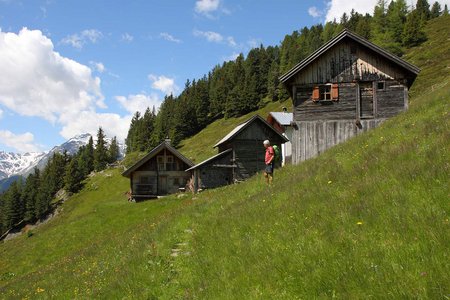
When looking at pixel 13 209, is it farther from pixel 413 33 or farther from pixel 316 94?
pixel 413 33

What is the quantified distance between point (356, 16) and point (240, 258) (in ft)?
533

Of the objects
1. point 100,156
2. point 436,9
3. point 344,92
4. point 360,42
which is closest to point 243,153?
point 344,92

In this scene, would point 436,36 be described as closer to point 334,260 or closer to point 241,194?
point 241,194

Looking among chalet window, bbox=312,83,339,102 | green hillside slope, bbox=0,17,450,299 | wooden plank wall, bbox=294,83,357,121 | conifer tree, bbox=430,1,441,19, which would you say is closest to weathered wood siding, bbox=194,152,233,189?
wooden plank wall, bbox=294,83,357,121

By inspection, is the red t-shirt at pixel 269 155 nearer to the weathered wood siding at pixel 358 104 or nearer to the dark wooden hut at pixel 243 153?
the weathered wood siding at pixel 358 104

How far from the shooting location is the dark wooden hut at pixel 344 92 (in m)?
29.2

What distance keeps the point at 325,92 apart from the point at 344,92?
4.71 feet

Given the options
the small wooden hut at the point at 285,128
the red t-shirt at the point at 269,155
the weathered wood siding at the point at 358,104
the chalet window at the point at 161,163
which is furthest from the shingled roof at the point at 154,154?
the red t-shirt at the point at 269,155

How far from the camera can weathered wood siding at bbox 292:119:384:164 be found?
1156 inches

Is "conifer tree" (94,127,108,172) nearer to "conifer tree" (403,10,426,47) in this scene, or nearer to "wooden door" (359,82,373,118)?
"conifer tree" (403,10,426,47)

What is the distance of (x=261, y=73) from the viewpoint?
487 feet

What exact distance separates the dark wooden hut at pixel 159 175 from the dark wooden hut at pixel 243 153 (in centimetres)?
995

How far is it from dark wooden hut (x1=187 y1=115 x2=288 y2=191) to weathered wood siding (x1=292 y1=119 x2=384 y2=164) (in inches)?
704

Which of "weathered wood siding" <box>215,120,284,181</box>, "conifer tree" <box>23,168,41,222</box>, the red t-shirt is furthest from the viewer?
"conifer tree" <box>23,168,41,222</box>
